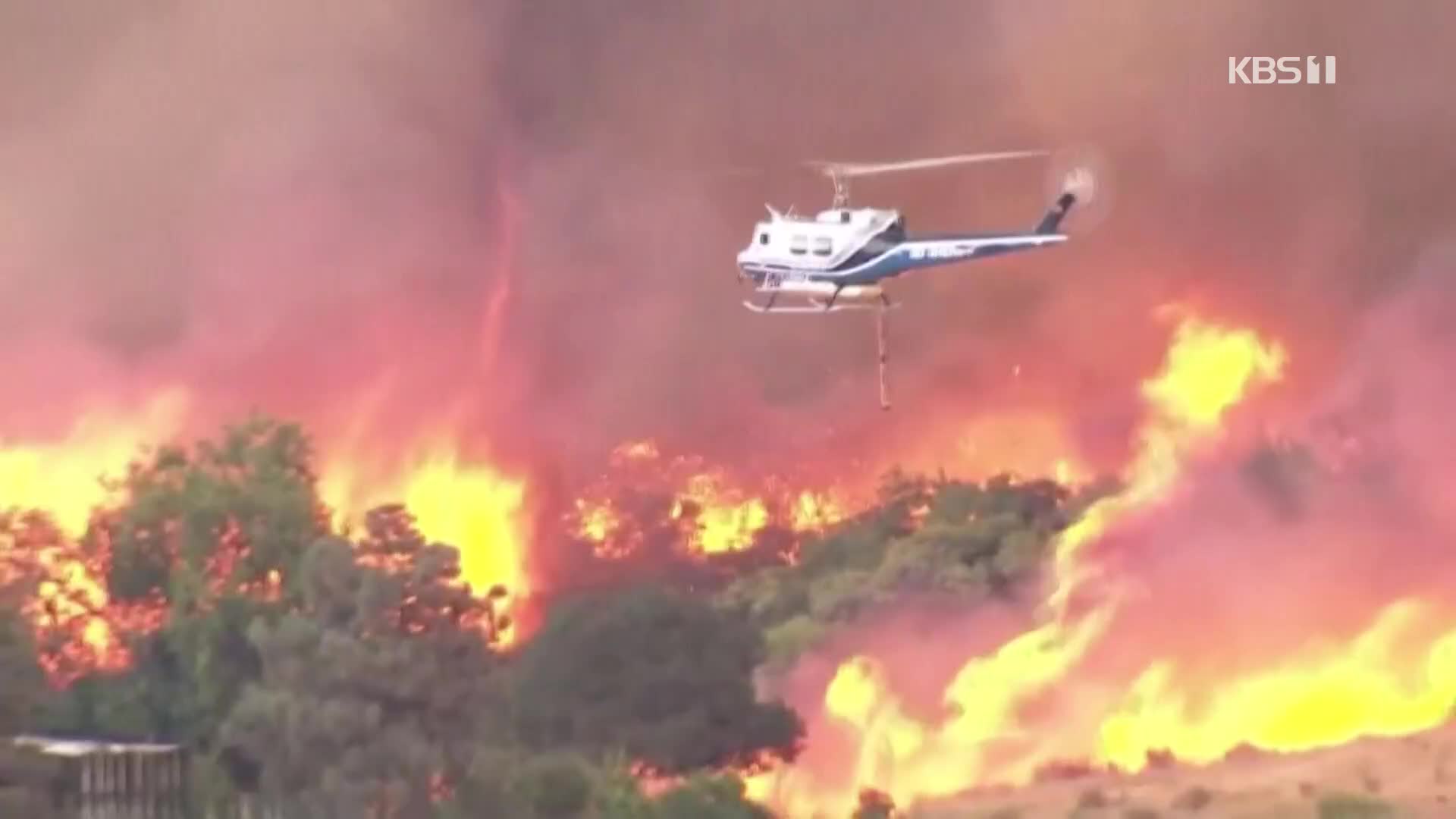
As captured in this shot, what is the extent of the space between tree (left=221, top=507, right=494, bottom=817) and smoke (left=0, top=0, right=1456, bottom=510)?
281 mm

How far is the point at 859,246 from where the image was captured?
350 centimetres

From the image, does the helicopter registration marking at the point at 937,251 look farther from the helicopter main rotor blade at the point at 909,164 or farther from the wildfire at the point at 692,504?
the wildfire at the point at 692,504

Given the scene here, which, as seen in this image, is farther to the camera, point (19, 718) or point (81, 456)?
point (81, 456)

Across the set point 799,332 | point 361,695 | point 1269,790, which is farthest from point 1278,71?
point 361,695

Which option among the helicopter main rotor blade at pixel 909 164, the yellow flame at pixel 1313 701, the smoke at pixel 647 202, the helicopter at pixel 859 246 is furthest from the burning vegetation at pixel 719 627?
the helicopter main rotor blade at pixel 909 164

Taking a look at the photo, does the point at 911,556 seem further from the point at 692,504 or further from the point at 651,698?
the point at 651,698

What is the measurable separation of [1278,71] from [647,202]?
111cm

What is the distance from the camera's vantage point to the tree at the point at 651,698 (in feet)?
11.4

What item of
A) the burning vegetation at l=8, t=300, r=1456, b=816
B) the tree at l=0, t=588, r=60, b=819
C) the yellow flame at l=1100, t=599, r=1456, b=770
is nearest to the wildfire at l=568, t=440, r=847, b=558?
the burning vegetation at l=8, t=300, r=1456, b=816

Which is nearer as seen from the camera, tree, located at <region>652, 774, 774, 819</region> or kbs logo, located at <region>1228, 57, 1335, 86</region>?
tree, located at <region>652, 774, 774, 819</region>

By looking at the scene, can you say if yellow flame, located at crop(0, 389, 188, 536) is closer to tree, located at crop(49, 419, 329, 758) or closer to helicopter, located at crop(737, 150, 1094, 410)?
tree, located at crop(49, 419, 329, 758)

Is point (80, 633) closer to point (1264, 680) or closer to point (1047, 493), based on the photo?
point (1047, 493)

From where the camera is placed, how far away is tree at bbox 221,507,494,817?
346 centimetres

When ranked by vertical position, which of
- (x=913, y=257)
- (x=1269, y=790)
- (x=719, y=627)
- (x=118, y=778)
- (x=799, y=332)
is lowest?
(x=1269, y=790)
